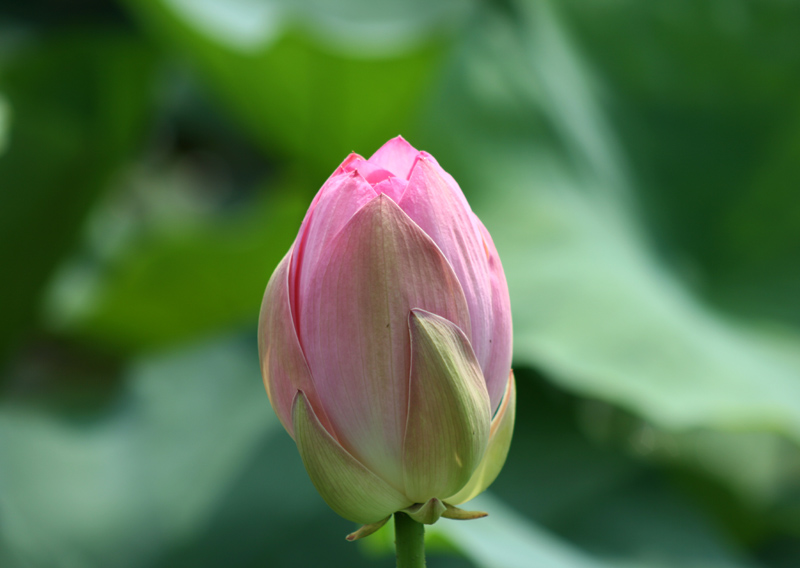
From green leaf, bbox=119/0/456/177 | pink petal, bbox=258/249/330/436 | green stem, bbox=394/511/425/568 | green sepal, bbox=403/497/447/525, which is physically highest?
green leaf, bbox=119/0/456/177

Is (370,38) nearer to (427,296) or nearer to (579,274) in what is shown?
(579,274)

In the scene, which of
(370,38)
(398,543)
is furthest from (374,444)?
(370,38)

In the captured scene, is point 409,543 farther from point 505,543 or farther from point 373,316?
point 505,543

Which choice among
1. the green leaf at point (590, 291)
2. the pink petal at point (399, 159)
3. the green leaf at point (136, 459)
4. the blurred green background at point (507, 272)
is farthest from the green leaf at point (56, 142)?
the pink petal at point (399, 159)

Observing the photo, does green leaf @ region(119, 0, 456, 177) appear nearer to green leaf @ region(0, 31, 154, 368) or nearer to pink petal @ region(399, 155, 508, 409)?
green leaf @ region(0, 31, 154, 368)

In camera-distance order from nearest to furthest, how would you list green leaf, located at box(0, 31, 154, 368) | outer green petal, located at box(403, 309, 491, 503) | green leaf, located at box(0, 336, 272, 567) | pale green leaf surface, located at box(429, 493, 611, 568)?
outer green petal, located at box(403, 309, 491, 503)
pale green leaf surface, located at box(429, 493, 611, 568)
green leaf, located at box(0, 336, 272, 567)
green leaf, located at box(0, 31, 154, 368)

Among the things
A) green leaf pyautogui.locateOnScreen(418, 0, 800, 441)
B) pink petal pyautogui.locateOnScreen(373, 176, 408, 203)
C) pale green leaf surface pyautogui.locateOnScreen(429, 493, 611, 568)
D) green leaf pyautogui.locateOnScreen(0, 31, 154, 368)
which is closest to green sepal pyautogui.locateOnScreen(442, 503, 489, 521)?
pink petal pyautogui.locateOnScreen(373, 176, 408, 203)
